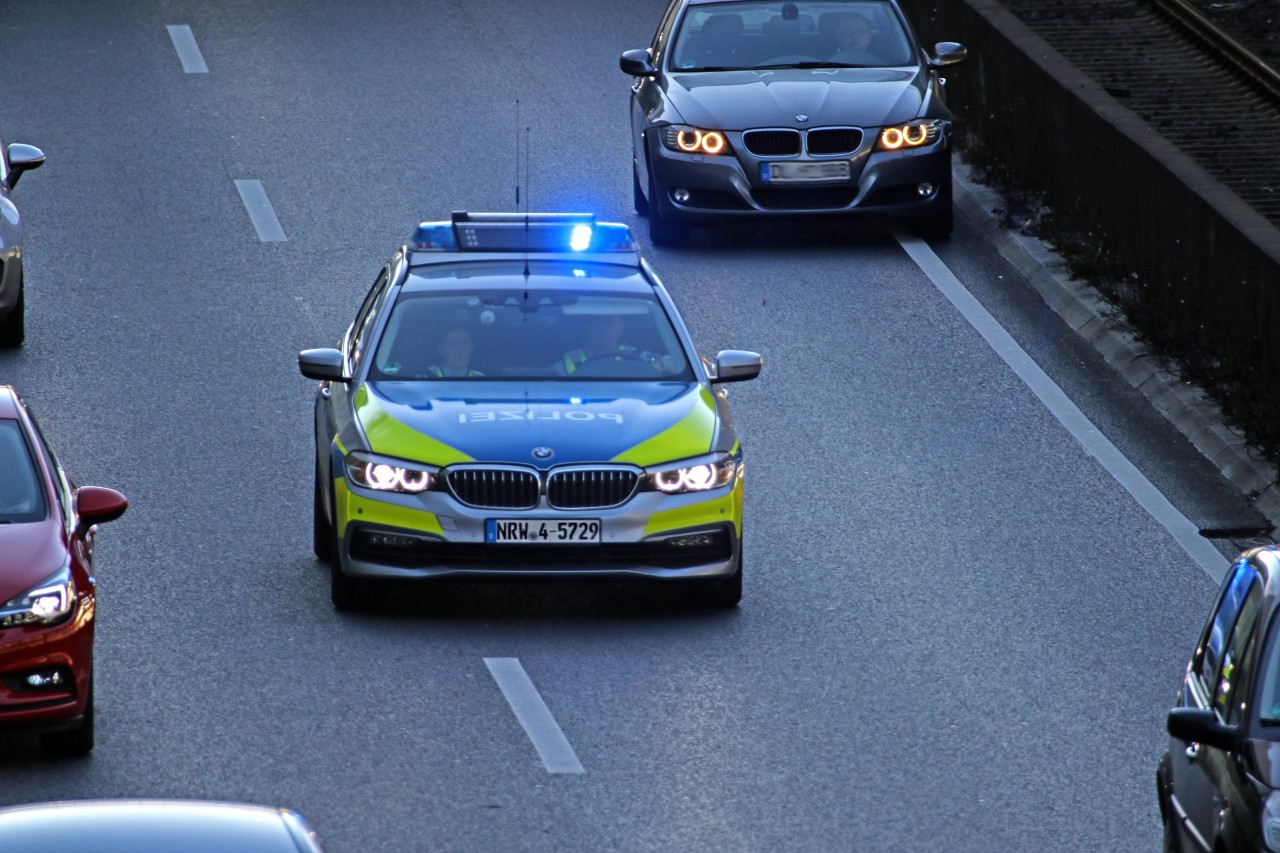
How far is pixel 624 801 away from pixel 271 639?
276 cm

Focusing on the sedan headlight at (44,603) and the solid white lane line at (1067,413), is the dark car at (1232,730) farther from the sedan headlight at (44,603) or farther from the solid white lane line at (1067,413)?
the solid white lane line at (1067,413)

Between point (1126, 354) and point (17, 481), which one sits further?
point (1126, 354)

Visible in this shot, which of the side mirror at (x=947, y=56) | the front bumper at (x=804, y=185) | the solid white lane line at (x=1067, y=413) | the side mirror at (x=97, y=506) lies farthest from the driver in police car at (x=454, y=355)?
the side mirror at (x=947, y=56)

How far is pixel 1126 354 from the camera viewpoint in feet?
60.0

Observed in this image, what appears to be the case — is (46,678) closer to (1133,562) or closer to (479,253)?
(479,253)

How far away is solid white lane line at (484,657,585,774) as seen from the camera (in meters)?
11.3

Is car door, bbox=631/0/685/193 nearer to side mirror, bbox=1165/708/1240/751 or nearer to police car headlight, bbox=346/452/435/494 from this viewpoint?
police car headlight, bbox=346/452/435/494

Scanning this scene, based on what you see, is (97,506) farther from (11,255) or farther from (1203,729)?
(11,255)

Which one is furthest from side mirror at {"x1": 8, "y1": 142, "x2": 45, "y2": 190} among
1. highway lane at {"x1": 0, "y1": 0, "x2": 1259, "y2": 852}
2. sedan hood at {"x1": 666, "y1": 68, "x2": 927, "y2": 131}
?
sedan hood at {"x1": 666, "y1": 68, "x2": 927, "y2": 131}

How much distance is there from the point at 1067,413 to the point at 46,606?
8.24 metres

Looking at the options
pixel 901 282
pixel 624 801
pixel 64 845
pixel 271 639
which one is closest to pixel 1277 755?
pixel 624 801

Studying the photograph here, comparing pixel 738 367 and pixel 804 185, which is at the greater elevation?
pixel 738 367

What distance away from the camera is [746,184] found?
2030cm

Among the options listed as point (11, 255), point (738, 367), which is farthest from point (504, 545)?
point (11, 255)
